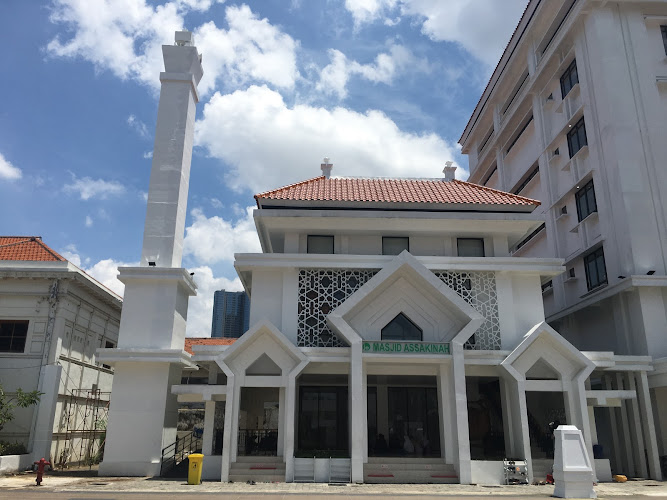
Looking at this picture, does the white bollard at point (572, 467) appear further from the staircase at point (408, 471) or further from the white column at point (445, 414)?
the white column at point (445, 414)

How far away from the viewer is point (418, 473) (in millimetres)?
17469

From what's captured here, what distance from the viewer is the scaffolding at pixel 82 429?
22734 millimetres

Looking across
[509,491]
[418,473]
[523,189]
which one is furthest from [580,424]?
[523,189]

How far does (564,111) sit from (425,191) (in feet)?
32.8

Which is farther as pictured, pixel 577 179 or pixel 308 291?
pixel 577 179

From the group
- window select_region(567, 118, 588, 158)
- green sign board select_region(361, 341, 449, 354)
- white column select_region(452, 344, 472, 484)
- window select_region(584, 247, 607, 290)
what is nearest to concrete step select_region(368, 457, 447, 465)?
white column select_region(452, 344, 472, 484)

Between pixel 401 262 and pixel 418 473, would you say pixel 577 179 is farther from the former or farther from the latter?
pixel 418 473

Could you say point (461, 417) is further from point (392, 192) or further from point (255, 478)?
point (392, 192)

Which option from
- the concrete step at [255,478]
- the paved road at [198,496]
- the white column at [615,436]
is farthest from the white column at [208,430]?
the white column at [615,436]

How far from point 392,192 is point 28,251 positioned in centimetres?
1697

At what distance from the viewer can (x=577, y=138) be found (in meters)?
26.6

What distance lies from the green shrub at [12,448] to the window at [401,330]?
582 inches

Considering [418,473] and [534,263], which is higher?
[534,263]

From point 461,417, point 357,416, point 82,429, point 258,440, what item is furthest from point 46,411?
point 461,417
